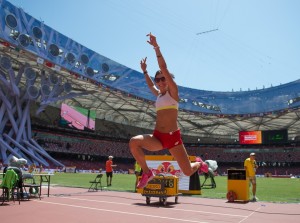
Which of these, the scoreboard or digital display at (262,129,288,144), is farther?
the scoreboard

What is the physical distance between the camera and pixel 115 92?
54656 millimetres

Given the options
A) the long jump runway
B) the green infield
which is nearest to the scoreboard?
the green infield

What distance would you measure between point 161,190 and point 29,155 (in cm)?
4147

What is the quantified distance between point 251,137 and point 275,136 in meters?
4.86

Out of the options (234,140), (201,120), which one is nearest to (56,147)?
(201,120)

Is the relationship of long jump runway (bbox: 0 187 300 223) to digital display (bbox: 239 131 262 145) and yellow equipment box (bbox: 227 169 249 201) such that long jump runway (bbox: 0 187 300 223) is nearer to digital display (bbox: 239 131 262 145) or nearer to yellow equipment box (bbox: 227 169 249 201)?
yellow equipment box (bbox: 227 169 249 201)

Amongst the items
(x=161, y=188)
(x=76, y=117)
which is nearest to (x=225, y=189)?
(x=161, y=188)

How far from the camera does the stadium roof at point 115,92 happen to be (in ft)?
135

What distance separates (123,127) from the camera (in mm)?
88312

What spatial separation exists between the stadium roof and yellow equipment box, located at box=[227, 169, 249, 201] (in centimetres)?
3297

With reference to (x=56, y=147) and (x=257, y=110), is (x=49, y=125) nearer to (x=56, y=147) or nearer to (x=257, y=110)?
(x=56, y=147)

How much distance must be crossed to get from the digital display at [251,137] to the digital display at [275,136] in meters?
1.11

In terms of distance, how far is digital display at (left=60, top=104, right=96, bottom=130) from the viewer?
58.8 meters

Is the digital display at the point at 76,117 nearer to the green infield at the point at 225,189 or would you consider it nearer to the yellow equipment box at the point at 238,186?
the green infield at the point at 225,189
